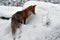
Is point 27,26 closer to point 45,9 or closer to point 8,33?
point 8,33

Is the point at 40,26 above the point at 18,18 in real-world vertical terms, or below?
below

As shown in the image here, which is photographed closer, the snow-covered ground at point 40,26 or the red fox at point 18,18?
the snow-covered ground at point 40,26

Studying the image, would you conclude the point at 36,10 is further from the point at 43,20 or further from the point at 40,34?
the point at 40,34

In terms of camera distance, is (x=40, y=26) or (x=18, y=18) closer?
(x=40, y=26)

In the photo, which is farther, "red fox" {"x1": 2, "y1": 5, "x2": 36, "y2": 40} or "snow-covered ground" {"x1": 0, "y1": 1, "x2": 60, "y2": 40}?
"red fox" {"x1": 2, "y1": 5, "x2": 36, "y2": 40}

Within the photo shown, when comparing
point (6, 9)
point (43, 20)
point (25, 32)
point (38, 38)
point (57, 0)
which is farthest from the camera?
point (57, 0)

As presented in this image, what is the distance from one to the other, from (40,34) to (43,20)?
0.81 meters

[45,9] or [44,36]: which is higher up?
[45,9]

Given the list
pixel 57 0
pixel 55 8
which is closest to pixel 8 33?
pixel 55 8

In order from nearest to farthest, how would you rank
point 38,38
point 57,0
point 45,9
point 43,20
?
point 38,38, point 43,20, point 45,9, point 57,0

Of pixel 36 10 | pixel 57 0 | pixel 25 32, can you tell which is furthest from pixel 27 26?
pixel 57 0

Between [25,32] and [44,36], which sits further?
[25,32]

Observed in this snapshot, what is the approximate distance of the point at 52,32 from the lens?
4.92 metres

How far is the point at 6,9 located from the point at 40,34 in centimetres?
341
